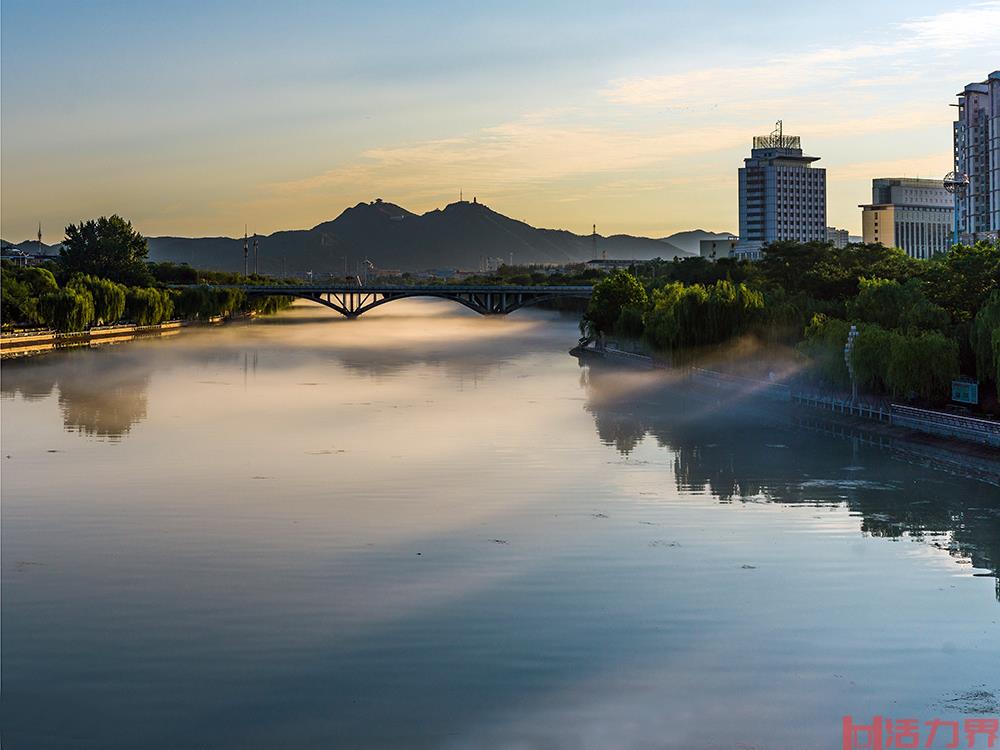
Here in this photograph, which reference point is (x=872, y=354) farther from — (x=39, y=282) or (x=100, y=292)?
(x=39, y=282)

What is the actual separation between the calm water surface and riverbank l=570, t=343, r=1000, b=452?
1.94 meters

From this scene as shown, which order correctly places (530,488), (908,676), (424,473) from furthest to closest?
(424,473) → (530,488) → (908,676)

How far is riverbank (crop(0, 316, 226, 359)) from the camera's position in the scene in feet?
326

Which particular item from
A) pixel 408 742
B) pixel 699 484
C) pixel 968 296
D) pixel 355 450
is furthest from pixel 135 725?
pixel 968 296

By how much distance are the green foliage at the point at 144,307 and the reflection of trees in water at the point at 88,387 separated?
116ft

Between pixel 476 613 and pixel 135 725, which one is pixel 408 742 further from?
pixel 476 613

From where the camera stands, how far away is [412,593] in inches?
992

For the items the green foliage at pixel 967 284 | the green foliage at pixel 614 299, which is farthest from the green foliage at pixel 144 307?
the green foliage at pixel 967 284

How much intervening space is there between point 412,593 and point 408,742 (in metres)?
7.53

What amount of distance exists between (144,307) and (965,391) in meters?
105

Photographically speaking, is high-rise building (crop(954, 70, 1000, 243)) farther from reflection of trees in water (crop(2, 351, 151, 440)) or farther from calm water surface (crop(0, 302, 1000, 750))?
calm water surface (crop(0, 302, 1000, 750))

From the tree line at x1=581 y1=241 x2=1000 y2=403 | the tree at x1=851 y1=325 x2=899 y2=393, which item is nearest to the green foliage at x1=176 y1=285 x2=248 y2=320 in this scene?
the tree line at x1=581 y1=241 x2=1000 y2=403

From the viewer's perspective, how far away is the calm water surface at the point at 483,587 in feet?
61.3

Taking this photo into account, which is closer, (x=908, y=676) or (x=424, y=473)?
(x=908, y=676)
